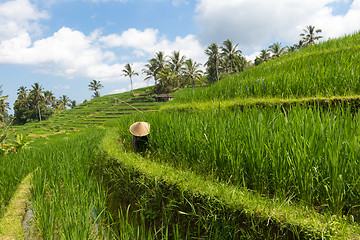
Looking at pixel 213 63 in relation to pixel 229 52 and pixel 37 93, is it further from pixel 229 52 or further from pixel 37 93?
pixel 37 93

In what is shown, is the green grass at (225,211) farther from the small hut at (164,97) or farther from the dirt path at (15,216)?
the small hut at (164,97)

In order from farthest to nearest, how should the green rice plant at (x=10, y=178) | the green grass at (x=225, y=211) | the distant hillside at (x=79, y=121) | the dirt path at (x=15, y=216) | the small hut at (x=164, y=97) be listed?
the small hut at (x=164, y=97) → the distant hillside at (x=79, y=121) → the green rice plant at (x=10, y=178) → the dirt path at (x=15, y=216) → the green grass at (x=225, y=211)

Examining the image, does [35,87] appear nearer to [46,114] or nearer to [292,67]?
[46,114]

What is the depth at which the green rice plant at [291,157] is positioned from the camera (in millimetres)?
1557

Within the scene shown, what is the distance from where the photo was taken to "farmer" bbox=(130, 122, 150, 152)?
352 cm

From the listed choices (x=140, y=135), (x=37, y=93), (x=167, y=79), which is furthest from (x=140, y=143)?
(x=37, y=93)

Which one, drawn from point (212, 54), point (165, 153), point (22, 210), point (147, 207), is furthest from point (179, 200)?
point (212, 54)

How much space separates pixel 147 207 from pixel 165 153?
3.19 feet

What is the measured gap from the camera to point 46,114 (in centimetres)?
5112

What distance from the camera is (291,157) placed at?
176cm

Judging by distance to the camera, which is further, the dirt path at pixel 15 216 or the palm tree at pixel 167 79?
the palm tree at pixel 167 79

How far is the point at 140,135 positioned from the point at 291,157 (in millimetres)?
2418

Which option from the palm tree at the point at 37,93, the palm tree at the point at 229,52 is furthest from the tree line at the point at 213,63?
the palm tree at the point at 37,93

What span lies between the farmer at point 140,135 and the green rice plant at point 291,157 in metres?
0.96
